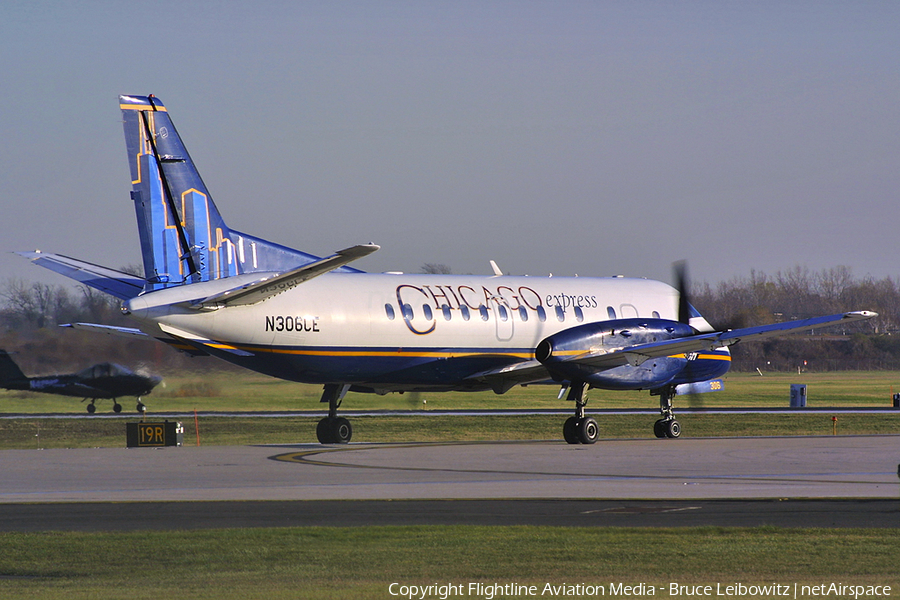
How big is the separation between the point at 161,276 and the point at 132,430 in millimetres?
6531

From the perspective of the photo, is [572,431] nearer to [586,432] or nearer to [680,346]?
[586,432]

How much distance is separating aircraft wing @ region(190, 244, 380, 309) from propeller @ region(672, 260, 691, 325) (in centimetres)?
1250

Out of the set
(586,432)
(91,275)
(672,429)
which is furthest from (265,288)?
(672,429)

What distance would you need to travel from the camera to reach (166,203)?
2528 cm

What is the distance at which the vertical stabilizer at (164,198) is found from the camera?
25094mm

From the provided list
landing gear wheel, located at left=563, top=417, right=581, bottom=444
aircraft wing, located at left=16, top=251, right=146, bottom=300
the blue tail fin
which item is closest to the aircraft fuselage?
the blue tail fin

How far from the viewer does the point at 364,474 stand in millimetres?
21406

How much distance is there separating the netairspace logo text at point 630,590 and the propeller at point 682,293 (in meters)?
22.2

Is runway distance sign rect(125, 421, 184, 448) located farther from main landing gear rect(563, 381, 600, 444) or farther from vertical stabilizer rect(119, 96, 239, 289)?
main landing gear rect(563, 381, 600, 444)

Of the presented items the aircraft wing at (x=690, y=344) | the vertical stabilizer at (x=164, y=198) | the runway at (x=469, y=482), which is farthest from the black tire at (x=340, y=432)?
the aircraft wing at (x=690, y=344)

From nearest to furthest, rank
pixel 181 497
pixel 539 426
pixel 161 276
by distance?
pixel 181 497 → pixel 161 276 → pixel 539 426

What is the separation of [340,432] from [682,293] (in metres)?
11.2

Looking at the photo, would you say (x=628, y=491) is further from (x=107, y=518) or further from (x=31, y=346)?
(x=31, y=346)

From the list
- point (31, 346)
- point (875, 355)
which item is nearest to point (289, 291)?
point (31, 346)
